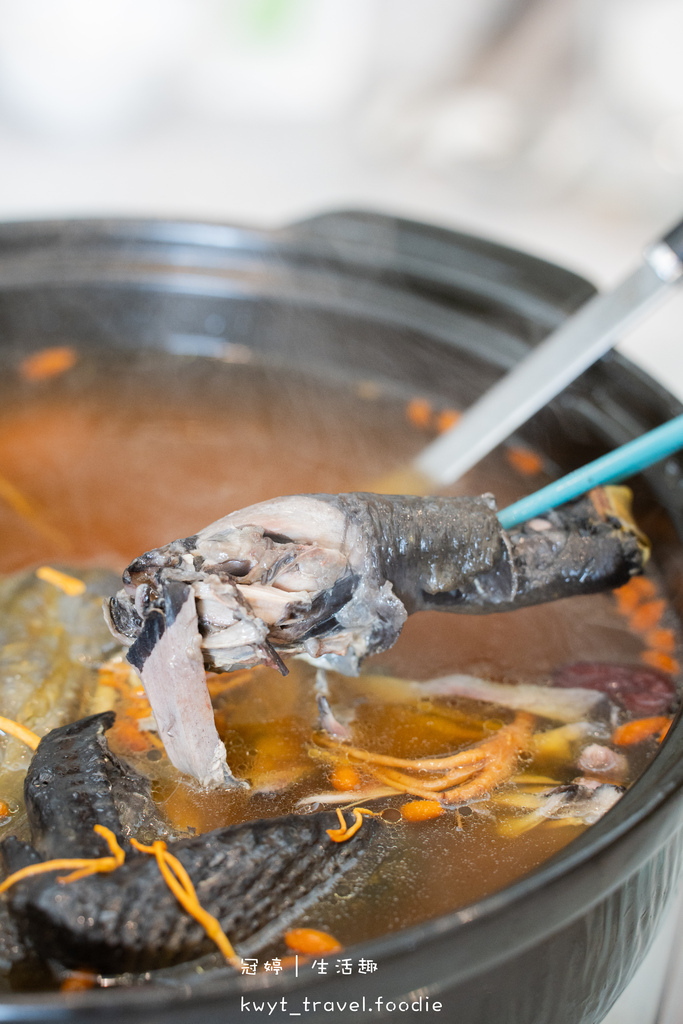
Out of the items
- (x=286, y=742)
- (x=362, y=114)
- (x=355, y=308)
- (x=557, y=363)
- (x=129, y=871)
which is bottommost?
(x=129, y=871)

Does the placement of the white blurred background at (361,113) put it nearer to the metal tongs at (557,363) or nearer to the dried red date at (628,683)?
the metal tongs at (557,363)

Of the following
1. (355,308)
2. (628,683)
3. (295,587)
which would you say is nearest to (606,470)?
(628,683)

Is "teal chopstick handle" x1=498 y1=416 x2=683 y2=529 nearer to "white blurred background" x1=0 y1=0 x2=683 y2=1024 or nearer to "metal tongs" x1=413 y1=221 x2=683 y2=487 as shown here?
"metal tongs" x1=413 y1=221 x2=683 y2=487

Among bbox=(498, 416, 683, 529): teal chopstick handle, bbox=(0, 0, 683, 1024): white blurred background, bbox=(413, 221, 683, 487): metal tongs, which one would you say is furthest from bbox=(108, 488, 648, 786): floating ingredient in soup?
bbox=(0, 0, 683, 1024): white blurred background

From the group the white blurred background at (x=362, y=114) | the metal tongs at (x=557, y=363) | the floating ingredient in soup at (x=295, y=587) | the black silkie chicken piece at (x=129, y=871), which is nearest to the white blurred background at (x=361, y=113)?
the white blurred background at (x=362, y=114)

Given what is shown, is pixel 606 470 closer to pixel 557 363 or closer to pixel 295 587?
pixel 557 363

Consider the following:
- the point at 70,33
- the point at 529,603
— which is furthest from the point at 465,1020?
the point at 70,33
